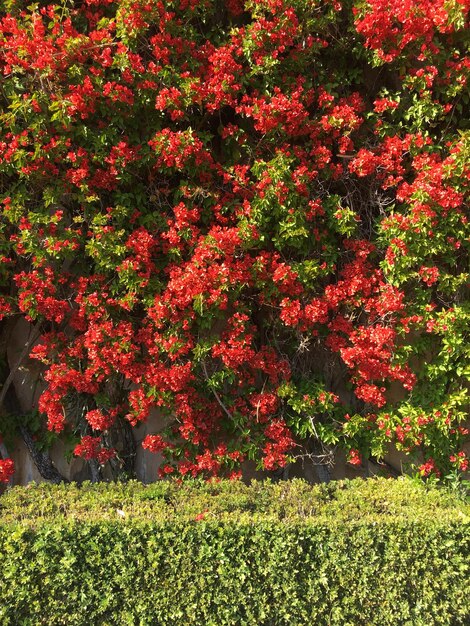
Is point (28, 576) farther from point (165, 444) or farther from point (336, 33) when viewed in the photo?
point (336, 33)

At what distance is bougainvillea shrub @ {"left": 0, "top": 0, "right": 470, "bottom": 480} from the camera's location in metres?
3.58

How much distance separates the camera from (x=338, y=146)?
4020 mm

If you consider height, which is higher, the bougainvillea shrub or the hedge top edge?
the bougainvillea shrub

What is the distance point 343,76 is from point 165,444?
10.1 ft

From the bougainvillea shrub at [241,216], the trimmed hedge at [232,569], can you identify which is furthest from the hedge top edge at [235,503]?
the bougainvillea shrub at [241,216]

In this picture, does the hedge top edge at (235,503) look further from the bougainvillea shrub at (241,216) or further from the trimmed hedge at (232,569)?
the bougainvillea shrub at (241,216)

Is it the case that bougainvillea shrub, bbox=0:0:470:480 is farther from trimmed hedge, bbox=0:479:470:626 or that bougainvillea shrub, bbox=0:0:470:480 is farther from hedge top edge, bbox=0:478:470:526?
trimmed hedge, bbox=0:479:470:626

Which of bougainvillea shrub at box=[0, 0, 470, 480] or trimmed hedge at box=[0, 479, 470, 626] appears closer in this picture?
trimmed hedge at box=[0, 479, 470, 626]

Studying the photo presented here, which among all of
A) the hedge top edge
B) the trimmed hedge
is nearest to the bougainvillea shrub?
the hedge top edge

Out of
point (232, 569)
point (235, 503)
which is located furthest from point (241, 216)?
point (232, 569)

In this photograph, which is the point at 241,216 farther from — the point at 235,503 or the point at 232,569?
the point at 232,569

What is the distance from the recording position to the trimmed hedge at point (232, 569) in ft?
9.19

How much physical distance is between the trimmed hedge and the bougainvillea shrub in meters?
1.07

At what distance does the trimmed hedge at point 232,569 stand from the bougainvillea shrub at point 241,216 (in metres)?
1.07
